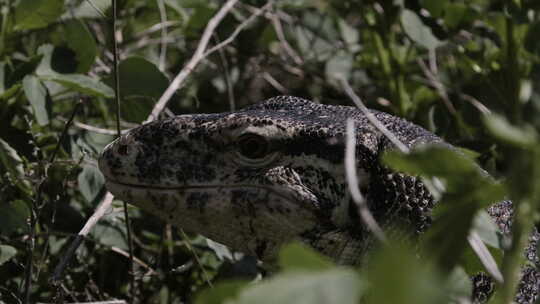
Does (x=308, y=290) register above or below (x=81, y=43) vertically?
above

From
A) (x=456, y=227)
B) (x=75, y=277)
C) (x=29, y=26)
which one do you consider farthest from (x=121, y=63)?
(x=456, y=227)

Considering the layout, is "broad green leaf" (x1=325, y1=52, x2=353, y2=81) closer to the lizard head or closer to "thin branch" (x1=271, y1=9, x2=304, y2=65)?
"thin branch" (x1=271, y1=9, x2=304, y2=65)

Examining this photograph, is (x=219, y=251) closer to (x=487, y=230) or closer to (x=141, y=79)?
(x=141, y=79)

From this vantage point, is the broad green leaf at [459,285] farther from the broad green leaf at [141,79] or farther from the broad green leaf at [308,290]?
the broad green leaf at [141,79]

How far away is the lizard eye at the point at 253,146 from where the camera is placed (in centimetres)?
212

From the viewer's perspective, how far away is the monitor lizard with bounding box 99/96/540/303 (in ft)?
6.78

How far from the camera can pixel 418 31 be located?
128 inches

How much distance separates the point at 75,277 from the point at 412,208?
131cm

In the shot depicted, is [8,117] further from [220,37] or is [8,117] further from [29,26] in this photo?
[220,37]

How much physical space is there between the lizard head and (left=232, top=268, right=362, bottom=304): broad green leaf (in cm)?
111

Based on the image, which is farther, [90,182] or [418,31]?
[418,31]

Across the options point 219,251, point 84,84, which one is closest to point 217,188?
point 219,251

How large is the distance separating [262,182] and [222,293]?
102cm

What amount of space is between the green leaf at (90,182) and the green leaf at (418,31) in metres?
1.18
